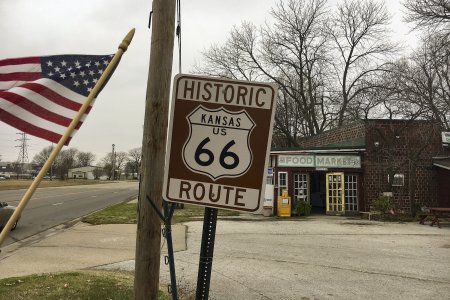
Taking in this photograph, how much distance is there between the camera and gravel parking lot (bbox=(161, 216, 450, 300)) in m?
6.93

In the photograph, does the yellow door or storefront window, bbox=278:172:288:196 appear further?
storefront window, bbox=278:172:288:196

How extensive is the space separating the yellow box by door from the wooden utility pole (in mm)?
17348

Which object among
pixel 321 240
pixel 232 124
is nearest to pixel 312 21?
pixel 321 240

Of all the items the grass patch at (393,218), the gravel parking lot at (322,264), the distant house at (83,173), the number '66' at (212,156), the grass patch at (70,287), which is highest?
the distant house at (83,173)

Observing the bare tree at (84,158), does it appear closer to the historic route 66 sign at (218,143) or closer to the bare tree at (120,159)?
the bare tree at (120,159)

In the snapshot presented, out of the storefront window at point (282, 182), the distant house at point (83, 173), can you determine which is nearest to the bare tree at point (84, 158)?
the distant house at point (83, 173)

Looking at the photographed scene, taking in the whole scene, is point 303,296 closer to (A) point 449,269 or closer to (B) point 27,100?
(A) point 449,269

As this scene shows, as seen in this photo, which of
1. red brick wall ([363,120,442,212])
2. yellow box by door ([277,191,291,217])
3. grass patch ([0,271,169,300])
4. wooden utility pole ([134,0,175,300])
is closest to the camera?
wooden utility pole ([134,0,175,300])

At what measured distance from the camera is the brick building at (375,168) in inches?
850

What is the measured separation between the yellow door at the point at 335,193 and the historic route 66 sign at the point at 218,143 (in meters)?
19.8

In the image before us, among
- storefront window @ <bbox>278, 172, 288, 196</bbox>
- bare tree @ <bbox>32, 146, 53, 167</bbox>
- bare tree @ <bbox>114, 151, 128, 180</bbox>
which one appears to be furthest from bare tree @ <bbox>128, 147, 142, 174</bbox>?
storefront window @ <bbox>278, 172, 288, 196</bbox>

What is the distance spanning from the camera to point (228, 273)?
7984 mm

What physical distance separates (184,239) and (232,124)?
10.0 m

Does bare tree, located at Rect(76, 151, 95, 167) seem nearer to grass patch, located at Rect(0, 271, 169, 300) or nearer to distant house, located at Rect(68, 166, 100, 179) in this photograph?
distant house, located at Rect(68, 166, 100, 179)
